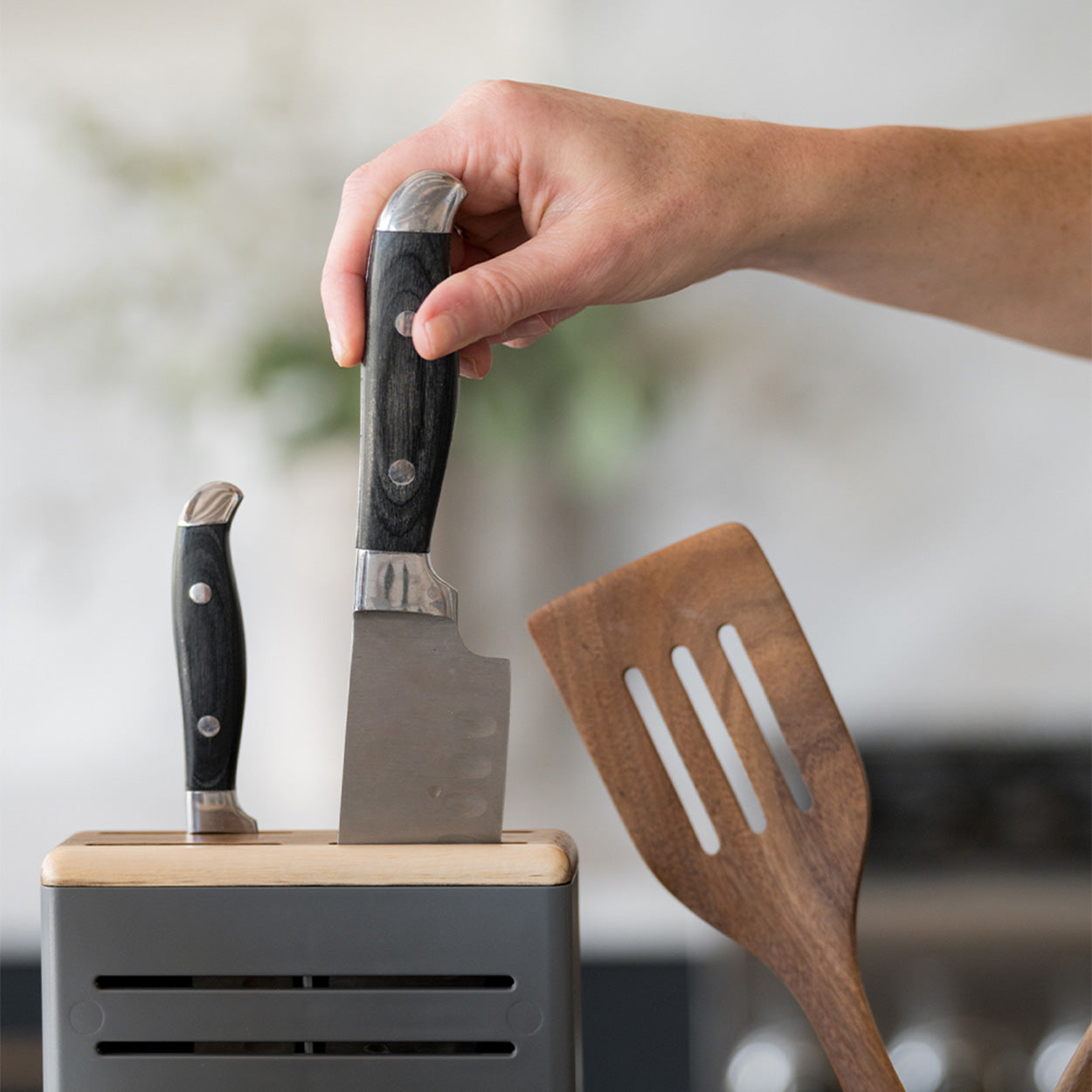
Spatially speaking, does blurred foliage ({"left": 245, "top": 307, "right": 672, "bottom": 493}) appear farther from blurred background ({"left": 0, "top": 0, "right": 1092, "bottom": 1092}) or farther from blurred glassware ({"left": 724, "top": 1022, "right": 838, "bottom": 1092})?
blurred glassware ({"left": 724, "top": 1022, "right": 838, "bottom": 1092})

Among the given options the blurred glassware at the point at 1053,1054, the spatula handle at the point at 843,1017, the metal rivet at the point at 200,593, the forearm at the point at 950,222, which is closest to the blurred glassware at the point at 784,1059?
the blurred glassware at the point at 1053,1054

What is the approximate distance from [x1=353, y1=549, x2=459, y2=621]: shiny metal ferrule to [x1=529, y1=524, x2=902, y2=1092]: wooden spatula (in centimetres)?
10

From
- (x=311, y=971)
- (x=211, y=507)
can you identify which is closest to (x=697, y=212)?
(x=211, y=507)

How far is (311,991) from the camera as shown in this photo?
0.42 metres

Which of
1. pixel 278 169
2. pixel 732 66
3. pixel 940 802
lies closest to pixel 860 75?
pixel 732 66

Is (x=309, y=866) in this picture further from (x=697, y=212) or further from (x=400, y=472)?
(x=697, y=212)

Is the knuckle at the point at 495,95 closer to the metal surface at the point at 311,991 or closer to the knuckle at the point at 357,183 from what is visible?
the knuckle at the point at 357,183

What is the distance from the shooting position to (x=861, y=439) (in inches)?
52.4

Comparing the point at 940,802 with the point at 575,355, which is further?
the point at 575,355

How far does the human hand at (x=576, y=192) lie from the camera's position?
0.48m

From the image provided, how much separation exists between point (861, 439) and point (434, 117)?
654mm

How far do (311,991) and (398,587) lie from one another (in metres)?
0.16

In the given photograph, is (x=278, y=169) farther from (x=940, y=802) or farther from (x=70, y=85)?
(x=940, y=802)

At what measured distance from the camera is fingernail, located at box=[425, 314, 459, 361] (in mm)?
427
